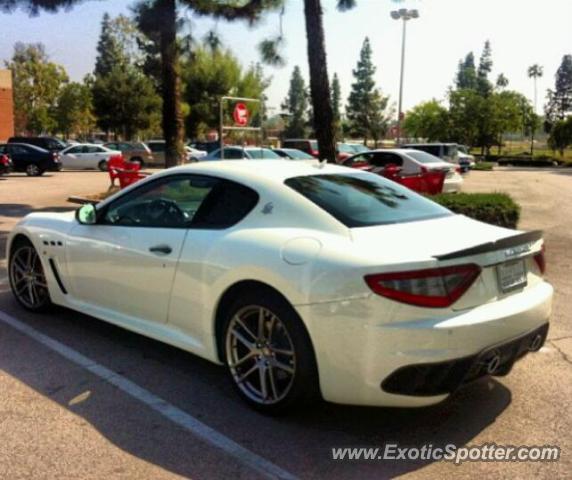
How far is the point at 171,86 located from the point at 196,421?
13.2 meters

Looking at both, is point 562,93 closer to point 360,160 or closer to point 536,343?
point 360,160

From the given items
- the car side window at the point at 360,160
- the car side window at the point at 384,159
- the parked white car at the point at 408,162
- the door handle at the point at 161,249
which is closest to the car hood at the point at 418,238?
the door handle at the point at 161,249

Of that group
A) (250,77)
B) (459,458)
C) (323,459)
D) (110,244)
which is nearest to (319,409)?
(323,459)

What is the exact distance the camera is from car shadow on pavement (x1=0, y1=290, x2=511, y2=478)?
3252mm

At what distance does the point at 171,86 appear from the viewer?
1568 centimetres

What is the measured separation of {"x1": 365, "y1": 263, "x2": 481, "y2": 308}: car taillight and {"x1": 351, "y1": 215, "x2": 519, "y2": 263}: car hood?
8cm

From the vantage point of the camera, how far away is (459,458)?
3.28 m

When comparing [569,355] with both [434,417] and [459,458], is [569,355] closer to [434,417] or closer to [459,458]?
[434,417]

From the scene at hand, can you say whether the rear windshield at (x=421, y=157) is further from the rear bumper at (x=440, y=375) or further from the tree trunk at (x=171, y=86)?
the rear bumper at (x=440, y=375)

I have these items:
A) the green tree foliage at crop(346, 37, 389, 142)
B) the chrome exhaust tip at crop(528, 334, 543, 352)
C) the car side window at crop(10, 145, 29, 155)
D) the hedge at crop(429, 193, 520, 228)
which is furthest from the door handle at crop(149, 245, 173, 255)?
the green tree foliage at crop(346, 37, 389, 142)

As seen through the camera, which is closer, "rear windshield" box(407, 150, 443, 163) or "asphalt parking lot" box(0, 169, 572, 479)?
"asphalt parking lot" box(0, 169, 572, 479)

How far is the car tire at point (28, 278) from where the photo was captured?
5613 millimetres

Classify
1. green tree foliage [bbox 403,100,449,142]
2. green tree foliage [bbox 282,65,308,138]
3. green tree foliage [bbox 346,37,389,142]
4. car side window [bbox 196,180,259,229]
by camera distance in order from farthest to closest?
green tree foliage [bbox 282,65,308,138] < green tree foliage [bbox 346,37,389,142] < green tree foliage [bbox 403,100,449,142] < car side window [bbox 196,180,259,229]

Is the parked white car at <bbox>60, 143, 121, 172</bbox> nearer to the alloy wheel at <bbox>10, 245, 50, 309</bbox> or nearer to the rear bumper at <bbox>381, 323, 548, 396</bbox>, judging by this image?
the alloy wheel at <bbox>10, 245, 50, 309</bbox>
